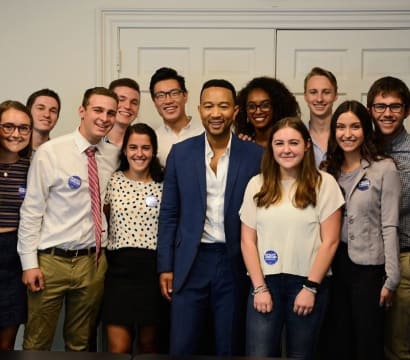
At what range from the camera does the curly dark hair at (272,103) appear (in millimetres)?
3229

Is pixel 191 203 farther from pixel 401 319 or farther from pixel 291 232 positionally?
pixel 401 319

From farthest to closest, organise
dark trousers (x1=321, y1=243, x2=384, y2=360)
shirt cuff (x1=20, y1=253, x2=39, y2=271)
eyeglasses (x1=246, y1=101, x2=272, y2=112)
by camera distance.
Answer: eyeglasses (x1=246, y1=101, x2=272, y2=112)
shirt cuff (x1=20, y1=253, x2=39, y2=271)
dark trousers (x1=321, y1=243, x2=384, y2=360)

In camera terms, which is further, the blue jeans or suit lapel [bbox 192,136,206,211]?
suit lapel [bbox 192,136,206,211]

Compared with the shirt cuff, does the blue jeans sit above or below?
below

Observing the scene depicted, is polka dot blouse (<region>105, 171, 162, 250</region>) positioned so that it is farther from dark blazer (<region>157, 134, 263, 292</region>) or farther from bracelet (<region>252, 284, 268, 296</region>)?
bracelet (<region>252, 284, 268, 296</region>)

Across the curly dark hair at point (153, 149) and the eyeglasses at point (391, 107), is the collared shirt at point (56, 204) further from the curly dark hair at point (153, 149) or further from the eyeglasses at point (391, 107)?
the eyeglasses at point (391, 107)

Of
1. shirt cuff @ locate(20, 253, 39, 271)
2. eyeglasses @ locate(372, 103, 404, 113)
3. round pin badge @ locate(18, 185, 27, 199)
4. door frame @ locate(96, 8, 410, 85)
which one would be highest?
door frame @ locate(96, 8, 410, 85)

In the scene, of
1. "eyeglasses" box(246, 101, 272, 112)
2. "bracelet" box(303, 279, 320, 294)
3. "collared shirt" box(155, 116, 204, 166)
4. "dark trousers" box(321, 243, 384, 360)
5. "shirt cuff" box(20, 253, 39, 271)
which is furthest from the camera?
"collared shirt" box(155, 116, 204, 166)

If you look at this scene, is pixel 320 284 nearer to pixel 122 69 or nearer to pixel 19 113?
pixel 19 113

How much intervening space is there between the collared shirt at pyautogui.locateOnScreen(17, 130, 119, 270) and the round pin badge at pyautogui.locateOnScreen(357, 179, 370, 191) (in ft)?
4.21

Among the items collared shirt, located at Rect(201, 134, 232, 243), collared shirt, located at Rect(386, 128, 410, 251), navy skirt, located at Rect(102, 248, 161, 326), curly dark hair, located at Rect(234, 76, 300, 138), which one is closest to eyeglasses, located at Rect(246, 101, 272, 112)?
curly dark hair, located at Rect(234, 76, 300, 138)

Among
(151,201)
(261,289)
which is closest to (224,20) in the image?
(151,201)

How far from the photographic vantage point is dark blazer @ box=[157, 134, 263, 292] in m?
2.68

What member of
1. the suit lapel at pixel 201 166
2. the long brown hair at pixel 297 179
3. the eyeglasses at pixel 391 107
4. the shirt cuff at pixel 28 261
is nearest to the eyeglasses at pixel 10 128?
the shirt cuff at pixel 28 261
